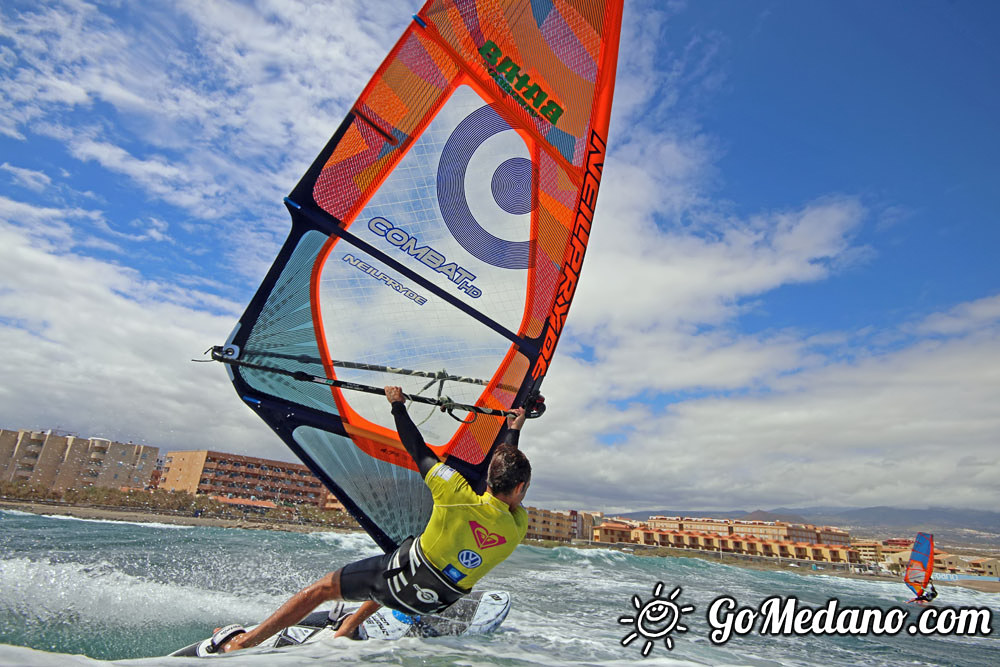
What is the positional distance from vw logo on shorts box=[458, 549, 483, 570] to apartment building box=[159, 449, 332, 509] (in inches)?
2347

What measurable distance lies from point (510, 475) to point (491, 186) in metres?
2.08

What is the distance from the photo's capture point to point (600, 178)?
3748 millimetres

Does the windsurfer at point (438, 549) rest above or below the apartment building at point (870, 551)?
above

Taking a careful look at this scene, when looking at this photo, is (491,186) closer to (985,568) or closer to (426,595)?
(426,595)

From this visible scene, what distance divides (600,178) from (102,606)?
5118 mm

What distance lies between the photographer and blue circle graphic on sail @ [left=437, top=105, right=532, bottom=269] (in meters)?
3.54

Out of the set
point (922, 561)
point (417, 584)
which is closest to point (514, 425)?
point (417, 584)

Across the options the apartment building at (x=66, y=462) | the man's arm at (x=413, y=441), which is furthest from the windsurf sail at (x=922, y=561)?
the apartment building at (x=66, y=462)

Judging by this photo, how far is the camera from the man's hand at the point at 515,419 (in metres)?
3.34

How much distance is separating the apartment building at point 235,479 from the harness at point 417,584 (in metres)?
59.3

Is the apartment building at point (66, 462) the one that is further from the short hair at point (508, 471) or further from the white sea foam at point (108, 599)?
the short hair at point (508, 471)

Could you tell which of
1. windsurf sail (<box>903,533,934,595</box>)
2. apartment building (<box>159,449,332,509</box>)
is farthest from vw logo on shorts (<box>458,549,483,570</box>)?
apartment building (<box>159,449,332,509</box>)

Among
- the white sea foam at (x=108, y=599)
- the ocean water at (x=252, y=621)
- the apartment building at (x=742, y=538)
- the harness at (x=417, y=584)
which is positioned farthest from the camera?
the apartment building at (x=742, y=538)

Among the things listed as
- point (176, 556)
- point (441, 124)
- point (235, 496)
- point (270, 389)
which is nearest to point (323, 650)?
point (270, 389)
